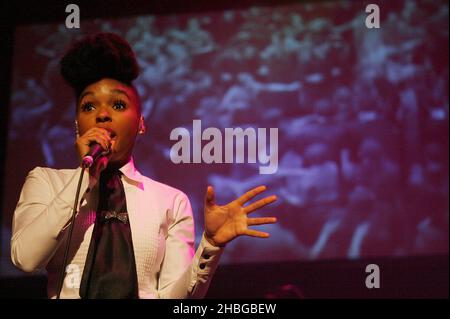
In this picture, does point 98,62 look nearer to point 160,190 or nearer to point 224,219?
point 160,190

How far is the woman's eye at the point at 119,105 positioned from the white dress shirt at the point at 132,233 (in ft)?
0.55

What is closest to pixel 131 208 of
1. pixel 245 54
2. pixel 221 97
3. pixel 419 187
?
pixel 221 97

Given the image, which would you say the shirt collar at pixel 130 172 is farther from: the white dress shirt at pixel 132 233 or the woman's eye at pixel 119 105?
the woman's eye at pixel 119 105

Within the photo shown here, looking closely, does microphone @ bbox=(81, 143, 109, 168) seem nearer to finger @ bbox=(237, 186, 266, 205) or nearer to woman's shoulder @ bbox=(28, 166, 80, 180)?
woman's shoulder @ bbox=(28, 166, 80, 180)

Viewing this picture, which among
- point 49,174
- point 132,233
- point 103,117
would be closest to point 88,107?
point 103,117

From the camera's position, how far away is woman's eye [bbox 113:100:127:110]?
5.70ft

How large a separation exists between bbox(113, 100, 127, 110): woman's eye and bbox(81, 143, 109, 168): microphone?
22cm

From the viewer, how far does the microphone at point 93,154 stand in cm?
144

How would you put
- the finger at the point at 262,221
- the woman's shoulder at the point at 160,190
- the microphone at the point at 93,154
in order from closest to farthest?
the microphone at the point at 93,154
the finger at the point at 262,221
the woman's shoulder at the point at 160,190

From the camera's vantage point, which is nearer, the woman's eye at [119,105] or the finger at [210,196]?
the finger at [210,196]

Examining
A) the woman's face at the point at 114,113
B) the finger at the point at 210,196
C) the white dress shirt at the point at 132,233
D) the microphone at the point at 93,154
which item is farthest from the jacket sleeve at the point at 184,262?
the microphone at the point at 93,154

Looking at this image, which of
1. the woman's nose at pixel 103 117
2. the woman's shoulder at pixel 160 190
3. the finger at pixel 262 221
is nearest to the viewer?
the finger at pixel 262 221

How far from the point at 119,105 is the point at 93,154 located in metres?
0.30

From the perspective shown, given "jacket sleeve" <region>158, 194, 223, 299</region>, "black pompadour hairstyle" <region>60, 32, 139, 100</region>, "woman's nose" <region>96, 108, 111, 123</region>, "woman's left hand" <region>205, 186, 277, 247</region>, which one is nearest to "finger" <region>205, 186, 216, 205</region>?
"woman's left hand" <region>205, 186, 277, 247</region>
